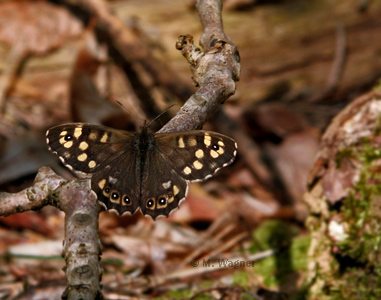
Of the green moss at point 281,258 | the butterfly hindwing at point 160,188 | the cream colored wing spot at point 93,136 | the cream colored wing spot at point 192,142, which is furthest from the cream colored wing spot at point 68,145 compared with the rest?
the green moss at point 281,258

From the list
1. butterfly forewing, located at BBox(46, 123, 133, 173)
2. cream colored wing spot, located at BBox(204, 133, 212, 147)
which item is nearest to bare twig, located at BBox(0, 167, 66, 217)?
butterfly forewing, located at BBox(46, 123, 133, 173)

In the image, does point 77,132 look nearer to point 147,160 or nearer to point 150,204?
point 147,160

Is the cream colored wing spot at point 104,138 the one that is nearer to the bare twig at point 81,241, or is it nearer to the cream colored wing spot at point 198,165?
the cream colored wing spot at point 198,165

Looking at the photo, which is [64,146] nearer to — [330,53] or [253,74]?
[253,74]

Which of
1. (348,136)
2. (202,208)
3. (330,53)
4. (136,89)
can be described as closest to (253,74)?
(330,53)

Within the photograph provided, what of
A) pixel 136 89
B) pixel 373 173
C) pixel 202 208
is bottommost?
pixel 373 173

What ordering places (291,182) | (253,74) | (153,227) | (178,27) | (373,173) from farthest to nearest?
(253,74), (178,27), (291,182), (153,227), (373,173)

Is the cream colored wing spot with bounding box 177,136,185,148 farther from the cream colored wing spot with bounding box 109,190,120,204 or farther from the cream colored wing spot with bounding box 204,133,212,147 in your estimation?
the cream colored wing spot with bounding box 109,190,120,204
